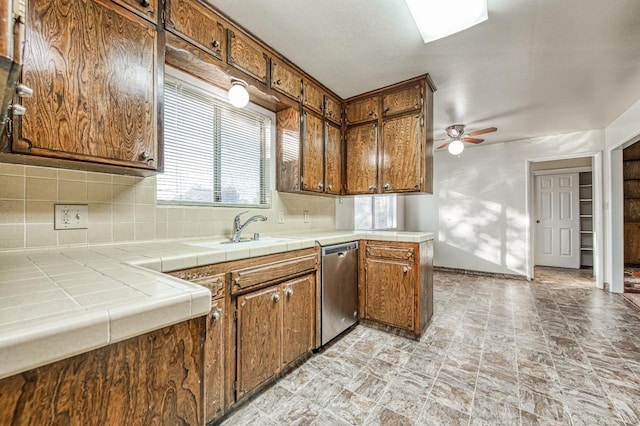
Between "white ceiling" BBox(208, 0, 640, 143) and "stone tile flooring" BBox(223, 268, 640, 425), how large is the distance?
2.35m

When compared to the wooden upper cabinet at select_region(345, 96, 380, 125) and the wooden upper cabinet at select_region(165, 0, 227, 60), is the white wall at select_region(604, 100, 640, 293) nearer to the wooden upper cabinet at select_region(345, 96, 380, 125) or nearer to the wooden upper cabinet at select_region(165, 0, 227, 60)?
the wooden upper cabinet at select_region(345, 96, 380, 125)

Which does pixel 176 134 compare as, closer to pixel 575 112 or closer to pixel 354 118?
pixel 354 118

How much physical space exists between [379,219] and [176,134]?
3647 mm

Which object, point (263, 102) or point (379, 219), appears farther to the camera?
point (379, 219)

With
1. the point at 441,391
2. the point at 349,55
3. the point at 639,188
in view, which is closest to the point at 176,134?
the point at 349,55

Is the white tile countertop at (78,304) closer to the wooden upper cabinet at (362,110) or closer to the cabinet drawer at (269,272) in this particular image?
the cabinet drawer at (269,272)

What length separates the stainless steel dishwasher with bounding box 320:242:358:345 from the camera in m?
2.11

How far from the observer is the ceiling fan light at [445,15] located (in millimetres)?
1653

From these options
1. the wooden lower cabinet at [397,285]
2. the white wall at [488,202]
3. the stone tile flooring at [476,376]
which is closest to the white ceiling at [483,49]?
the white wall at [488,202]

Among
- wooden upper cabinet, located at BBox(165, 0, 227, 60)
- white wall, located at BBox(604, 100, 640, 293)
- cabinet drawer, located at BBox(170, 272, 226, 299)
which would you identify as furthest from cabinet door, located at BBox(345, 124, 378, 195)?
white wall, located at BBox(604, 100, 640, 293)

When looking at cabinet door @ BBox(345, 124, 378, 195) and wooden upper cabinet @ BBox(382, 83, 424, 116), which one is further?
cabinet door @ BBox(345, 124, 378, 195)

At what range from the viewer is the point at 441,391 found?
5.43ft

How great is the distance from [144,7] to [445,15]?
5.85ft

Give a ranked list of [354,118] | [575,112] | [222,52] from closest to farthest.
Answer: [222,52]
[354,118]
[575,112]
